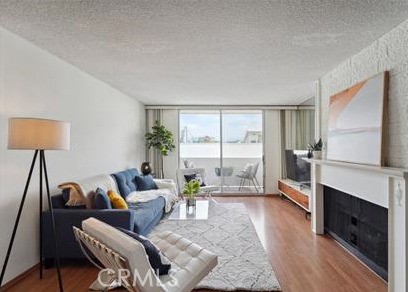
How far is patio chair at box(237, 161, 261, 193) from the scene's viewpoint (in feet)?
24.4

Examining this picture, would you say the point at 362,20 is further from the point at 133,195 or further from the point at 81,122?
the point at 133,195

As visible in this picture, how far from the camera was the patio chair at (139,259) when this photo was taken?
1596 mm

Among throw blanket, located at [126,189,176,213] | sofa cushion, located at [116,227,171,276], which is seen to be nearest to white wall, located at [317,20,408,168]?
sofa cushion, located at [116,227,171,276]

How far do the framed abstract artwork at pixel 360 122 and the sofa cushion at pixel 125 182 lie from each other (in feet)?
10.7

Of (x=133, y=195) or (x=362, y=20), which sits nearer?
(x=362, y=20)

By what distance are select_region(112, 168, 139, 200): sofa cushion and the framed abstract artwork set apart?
326 cm

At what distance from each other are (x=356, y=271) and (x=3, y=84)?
156 inches

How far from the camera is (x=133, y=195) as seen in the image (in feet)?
15.7

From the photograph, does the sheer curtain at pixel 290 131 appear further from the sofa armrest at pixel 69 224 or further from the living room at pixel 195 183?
the sofa armrest at pixel 69 224

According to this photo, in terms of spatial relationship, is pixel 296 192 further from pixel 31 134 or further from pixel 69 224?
pixel 31 134

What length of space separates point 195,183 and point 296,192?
2245 mm

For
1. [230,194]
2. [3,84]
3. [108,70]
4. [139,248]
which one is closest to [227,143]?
[230,194]

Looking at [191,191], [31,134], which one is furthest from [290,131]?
[31,134]

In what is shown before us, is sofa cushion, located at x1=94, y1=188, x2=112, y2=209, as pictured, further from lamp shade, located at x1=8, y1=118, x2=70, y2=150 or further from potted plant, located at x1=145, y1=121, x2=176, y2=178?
potted plant, located at x1=145, y1=121, x2=176, y2=178
